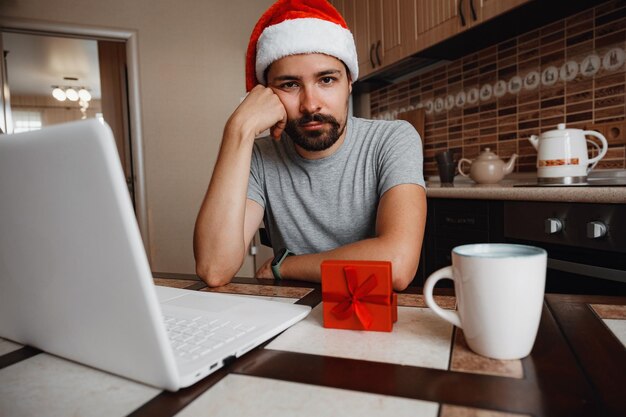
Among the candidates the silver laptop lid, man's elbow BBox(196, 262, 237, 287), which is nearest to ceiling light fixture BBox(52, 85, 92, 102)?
man's elbow BBox(196, 262, 237, 287)

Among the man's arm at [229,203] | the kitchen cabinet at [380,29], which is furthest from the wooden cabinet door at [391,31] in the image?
the man's arm at [229,203]

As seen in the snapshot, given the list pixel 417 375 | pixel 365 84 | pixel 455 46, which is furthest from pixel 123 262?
pixel 365 84

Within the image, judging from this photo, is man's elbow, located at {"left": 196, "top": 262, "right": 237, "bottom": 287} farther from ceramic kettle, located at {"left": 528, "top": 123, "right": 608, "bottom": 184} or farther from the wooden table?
ceramic kettle, located at {"left": 528, "top": 123, "right": 608, "bottom": 184}

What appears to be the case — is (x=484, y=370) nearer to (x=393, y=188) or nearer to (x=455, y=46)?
(x=393, y=188)

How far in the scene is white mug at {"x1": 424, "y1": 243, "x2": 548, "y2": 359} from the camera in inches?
17.5

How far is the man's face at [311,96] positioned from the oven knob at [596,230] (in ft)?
2.68

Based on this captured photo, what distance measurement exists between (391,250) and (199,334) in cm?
48

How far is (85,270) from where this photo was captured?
40 centimetres

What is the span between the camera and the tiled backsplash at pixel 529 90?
5.79 ft

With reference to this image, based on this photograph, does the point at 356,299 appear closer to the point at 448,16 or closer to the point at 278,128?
the point at 278,128

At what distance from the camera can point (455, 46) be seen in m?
2.27

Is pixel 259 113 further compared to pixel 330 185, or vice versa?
pixel 330 185

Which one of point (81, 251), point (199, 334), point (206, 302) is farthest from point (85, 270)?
point (206, 302)

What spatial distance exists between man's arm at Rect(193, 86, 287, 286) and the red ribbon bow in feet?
1.39
